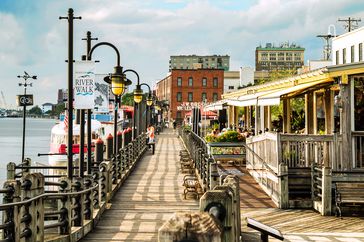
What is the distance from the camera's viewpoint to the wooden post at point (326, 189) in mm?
14836

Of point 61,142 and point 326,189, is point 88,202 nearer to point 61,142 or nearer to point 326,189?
point 326,189

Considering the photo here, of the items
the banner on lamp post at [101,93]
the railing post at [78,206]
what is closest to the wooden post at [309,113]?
the banner on lamp post at [101,93]

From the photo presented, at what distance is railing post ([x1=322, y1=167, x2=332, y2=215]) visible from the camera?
14.8 metres

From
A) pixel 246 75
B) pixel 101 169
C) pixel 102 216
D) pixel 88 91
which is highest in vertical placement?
pixel 246 75

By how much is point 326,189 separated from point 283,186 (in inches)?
49.7

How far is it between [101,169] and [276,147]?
5.26 metres

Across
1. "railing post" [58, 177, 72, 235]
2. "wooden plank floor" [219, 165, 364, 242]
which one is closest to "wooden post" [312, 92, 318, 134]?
"wooden plank floor" [219, 165, 364, 242]

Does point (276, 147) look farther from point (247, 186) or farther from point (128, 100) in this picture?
point (128, 100)

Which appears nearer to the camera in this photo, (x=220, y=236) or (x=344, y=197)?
(x=220, y=236)

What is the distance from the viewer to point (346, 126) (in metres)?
15.9

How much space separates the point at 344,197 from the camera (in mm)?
14836

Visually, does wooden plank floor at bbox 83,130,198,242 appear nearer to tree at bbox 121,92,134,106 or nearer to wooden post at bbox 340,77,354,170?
wooden post at bbox 340,77,354,170

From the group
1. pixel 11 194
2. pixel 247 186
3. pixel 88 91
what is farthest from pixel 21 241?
pixel 247 186

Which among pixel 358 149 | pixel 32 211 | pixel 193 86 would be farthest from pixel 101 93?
Result: pixel 193 86
